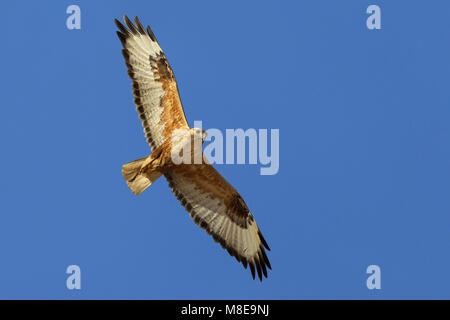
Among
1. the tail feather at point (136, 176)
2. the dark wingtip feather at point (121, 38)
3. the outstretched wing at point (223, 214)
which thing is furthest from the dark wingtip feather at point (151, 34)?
the outstretched wing at point (223, 214)

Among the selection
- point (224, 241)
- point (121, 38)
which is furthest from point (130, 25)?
point (224, 241)

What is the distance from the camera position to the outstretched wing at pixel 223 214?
36.6 ft

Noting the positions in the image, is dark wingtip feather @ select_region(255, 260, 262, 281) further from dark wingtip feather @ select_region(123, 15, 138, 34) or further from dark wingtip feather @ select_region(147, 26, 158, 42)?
dark wingtip feather @ select_region(123, 15, 138, 34)

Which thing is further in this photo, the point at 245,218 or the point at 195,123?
the point at 245,218

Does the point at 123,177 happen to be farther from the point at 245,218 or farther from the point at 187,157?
the point at 245,218

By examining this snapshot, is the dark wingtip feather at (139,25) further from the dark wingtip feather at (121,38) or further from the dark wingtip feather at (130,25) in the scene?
the dark wingtip feather at (121,38)

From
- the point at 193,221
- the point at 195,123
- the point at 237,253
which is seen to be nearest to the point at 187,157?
the point at 195,123

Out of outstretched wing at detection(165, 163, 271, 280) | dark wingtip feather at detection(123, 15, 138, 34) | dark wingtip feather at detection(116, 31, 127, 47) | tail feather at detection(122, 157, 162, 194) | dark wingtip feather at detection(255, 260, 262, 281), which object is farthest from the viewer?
dark wingtip feather at detection(255, 260, 262, 281)

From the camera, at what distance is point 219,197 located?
1126 centimetres

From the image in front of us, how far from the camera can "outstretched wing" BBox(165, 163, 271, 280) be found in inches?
439

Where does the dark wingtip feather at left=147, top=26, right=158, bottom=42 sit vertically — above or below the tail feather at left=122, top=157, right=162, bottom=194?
above

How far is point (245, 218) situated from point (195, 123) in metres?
2.06

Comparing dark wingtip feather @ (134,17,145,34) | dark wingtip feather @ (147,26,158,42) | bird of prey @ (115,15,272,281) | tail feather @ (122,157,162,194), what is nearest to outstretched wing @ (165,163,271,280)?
bird of prey @ (115,15,272,281)
